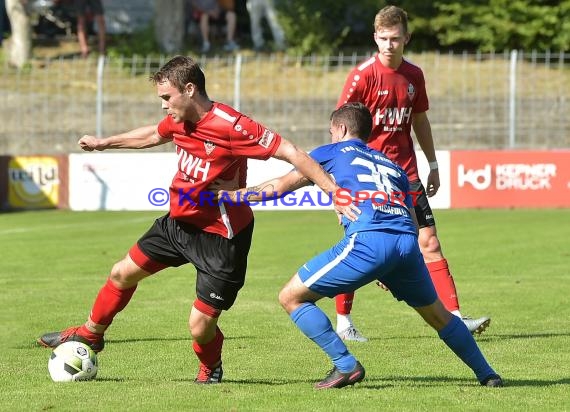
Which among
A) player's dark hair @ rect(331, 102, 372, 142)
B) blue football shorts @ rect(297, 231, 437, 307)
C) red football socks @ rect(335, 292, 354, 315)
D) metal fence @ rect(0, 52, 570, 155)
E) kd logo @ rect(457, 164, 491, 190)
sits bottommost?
kd logo @ rect(457, 164, 491, 190)

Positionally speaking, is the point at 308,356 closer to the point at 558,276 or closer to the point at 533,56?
the point at 558,276

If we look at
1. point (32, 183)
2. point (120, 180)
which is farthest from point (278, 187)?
point (32, 183)

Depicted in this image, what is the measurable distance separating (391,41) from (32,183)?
1437cm

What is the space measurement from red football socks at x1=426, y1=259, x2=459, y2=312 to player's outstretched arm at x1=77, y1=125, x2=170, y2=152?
2646mm

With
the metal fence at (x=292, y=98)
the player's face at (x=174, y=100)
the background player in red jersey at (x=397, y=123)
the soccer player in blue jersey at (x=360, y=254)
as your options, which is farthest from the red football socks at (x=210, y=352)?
the metal fence at (x=292, y=98)

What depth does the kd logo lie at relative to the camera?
21203mm

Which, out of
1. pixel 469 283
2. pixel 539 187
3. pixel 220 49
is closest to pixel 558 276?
pixel 469 283

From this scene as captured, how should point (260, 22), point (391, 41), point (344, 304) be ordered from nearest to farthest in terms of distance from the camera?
point (391, 41), point (344, 304), point (260, 22)

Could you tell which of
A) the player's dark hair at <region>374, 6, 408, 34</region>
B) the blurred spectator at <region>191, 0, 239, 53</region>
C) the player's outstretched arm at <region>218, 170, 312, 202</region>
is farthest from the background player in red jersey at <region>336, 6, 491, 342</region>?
the blurred spectator at <region>191, 0, 239, 53</region>

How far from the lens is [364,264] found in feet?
21.7

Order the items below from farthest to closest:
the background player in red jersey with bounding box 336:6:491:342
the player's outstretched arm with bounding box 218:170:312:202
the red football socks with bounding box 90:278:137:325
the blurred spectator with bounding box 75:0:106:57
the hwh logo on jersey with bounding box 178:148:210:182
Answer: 1. the blurred spectator with bounding box 75:0:106:57
2. the background player in red jersey with bounding box 336:6:491:342
3. the red football socks with bounding box 90:278:137:325
4. the hwh logo on jersey with bounding box 178:148:210:182
5. the player's outstretched arm with bounding box 218:170:312:202

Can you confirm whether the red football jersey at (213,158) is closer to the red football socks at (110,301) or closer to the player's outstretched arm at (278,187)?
the player's outstretched arm at (278,187)

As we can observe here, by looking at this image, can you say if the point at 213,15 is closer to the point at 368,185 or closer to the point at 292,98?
the point at 292,98

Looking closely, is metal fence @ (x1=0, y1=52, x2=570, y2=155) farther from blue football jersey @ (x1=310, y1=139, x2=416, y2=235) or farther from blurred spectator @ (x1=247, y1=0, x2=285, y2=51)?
blue football jersey @ (x1=310, y1=139, x2=416, y2=235)
